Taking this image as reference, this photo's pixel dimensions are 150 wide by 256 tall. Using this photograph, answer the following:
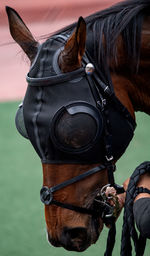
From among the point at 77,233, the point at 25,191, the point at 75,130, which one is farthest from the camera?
the point at 25,191

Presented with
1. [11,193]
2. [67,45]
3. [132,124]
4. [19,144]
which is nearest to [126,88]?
[132,124]

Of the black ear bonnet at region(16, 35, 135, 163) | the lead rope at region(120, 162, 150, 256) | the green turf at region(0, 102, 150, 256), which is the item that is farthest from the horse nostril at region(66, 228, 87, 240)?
the green turf at region(0, 102, 150, 256)

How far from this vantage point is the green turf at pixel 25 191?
3.20 metres

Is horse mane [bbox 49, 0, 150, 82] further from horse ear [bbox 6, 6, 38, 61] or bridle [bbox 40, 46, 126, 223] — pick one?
horse ear [bbox 6, 6, 38, 61]

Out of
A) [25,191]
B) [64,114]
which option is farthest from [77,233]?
[25,191]

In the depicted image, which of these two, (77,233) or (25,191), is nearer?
(77,233)

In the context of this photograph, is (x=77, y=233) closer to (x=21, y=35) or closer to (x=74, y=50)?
(x=74, y=50)

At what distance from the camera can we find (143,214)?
1.46 metres

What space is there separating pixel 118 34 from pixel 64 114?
373mm

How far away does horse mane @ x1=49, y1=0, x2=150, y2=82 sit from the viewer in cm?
167

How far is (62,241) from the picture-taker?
173 centimetres

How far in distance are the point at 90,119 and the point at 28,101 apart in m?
0.26

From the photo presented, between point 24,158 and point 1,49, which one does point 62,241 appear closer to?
point 1,49

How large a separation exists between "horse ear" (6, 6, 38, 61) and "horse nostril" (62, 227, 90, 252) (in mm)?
709
